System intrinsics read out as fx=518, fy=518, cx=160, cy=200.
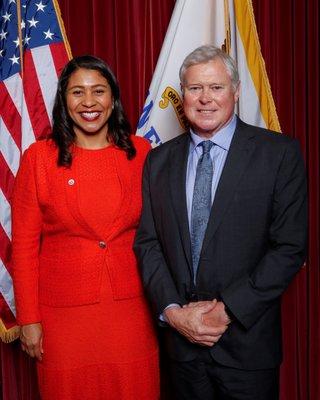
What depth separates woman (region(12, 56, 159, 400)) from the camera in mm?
1844

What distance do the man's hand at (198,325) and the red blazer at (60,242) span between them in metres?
0.30

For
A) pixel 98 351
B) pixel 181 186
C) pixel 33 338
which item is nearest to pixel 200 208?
pixel 181 186

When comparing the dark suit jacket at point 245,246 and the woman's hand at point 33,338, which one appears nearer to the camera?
the dark suit jacket at point 245,246

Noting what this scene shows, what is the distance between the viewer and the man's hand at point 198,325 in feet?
5.28

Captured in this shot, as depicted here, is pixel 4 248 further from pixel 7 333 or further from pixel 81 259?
pixel 81 259

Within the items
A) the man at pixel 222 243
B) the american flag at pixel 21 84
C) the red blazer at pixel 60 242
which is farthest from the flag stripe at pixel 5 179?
the man at pixel 222 243

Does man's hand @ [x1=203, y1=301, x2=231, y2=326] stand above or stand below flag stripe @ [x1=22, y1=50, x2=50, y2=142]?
below

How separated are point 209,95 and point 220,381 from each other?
3.04 feet

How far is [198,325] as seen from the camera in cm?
161

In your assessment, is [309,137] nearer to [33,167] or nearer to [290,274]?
[290,274]

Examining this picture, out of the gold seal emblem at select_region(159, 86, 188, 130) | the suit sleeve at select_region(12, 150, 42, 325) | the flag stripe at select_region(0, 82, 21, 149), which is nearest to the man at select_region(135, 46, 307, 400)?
the suit sleeve at select_region(12, 150, 42, 325)

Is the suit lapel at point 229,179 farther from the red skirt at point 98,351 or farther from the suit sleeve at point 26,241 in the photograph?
the suit sleeve at point 26,241

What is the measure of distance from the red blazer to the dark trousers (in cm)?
34

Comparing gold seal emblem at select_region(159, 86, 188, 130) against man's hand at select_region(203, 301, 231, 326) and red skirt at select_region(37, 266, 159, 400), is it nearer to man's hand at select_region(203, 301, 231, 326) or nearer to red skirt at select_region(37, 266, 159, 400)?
red skirt at select_region(37, 266, 159, 400)
